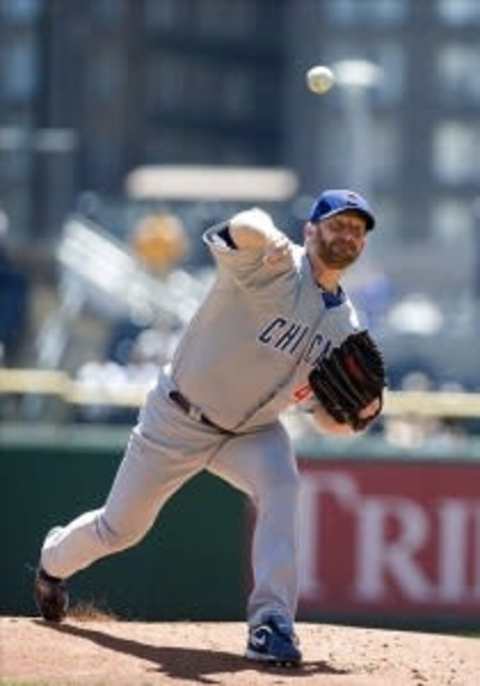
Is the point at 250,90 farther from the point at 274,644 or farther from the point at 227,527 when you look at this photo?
the point at 274,644

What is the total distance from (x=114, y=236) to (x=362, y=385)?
18100 mm

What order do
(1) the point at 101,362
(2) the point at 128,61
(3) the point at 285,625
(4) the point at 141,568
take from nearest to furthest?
1. (3) the point at 285,625
2. (4) the point at 141,568
3. (1) the point at 101,362
4. (2) the point at 128,61

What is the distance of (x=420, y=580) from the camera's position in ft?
38.2

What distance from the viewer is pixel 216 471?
25.4 feet

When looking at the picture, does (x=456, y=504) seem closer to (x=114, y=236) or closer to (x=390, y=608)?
(x=390, y=608)

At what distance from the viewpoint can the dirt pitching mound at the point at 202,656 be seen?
23.4ft

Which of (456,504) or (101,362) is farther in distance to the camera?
(101,362)

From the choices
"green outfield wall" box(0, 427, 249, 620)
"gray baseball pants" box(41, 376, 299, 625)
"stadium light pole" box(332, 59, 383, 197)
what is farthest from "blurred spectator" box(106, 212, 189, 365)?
"gray baseball pants" box(41, 376, 299, 625)

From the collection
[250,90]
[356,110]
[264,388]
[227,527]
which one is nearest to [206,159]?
[250,90]

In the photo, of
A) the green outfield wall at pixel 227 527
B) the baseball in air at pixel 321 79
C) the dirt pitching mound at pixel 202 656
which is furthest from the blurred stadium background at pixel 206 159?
the baseball in air at pixel 321 79

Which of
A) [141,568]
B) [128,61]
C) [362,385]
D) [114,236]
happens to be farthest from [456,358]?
[128,61]

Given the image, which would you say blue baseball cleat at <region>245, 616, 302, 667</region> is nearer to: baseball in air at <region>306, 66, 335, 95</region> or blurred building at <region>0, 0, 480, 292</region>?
baseball in air at <region>306, 66, 335, 95</region>

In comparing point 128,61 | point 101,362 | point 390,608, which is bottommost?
point 390,608

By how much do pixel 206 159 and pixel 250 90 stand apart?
316 centimetres
